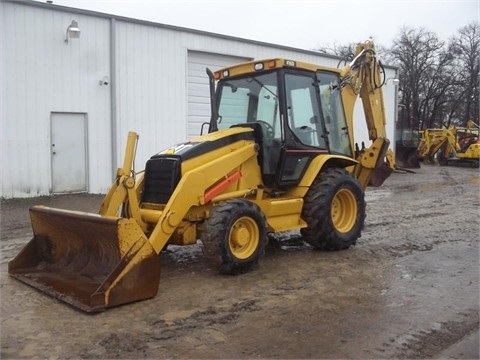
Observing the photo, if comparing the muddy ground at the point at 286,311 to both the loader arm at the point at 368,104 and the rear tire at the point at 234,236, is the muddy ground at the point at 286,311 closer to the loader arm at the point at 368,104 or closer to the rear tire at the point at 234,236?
the rear tire at the point at 234,236

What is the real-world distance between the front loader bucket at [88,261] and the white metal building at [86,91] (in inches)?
271

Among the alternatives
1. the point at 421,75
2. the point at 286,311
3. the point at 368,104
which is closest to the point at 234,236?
the point at 286,311

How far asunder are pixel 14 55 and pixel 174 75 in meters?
4.61

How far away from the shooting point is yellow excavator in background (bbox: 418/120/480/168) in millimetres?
30094

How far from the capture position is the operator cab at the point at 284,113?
278 inches

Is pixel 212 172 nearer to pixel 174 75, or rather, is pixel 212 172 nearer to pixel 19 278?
pixel 19 278

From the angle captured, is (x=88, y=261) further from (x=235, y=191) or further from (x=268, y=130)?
(x=268, y=130)

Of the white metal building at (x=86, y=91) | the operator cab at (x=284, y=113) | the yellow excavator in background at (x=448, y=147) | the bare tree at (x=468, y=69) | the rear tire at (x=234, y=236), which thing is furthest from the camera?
the bare tree at (x=468, y=69)

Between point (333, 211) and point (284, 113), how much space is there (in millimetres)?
1671

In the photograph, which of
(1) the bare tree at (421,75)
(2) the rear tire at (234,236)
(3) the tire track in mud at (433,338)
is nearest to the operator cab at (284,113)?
(2) the rear tire at (234,236)

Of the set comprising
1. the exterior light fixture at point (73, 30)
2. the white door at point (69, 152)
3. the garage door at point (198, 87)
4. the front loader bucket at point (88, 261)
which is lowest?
the front loader bucket at point (88, 261)

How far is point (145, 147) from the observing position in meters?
15.2

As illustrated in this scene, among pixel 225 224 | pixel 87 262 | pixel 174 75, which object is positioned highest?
pixel 174 75

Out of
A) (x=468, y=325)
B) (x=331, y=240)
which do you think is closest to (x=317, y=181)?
(x=331, y=240)
